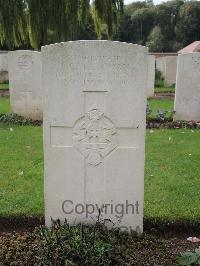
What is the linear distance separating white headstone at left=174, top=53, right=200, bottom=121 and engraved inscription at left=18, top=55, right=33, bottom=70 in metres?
2.90

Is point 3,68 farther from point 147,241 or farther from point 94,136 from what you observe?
point 147,241

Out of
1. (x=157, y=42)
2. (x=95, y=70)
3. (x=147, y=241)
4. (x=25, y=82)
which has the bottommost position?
(x=147, y=241)

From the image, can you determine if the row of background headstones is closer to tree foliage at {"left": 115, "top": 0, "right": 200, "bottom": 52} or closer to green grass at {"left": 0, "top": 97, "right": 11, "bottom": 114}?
green grass at {"left": 0, "top": 97, "right": 11, "bottom": 114}

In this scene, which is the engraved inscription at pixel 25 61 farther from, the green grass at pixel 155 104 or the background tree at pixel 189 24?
the background tree at pixel 189 24

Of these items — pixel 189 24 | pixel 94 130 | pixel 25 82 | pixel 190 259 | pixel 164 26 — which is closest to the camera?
pixel 190 259

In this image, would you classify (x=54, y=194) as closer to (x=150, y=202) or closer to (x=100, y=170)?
(x=100, y=170)

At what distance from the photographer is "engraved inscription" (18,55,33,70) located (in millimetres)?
8461

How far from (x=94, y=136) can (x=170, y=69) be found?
15157 mm

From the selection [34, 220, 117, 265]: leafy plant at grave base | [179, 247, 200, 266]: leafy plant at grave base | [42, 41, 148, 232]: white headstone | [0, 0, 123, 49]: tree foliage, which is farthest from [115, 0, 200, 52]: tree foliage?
[179, 247, 200, 266]: leafy plant at grave base

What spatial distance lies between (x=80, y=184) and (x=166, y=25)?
36.5 meters

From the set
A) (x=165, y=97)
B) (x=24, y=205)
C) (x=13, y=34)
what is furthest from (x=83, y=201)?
(x=165, y=97)

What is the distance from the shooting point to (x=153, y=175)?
501 centimetres

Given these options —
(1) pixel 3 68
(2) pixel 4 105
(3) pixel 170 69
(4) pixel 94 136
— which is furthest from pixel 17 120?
(1) pixel 3 68

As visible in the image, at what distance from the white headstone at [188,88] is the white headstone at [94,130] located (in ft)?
17.6
